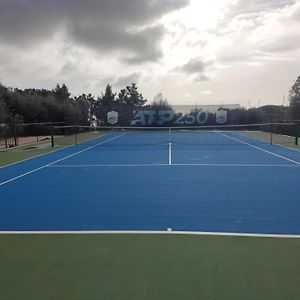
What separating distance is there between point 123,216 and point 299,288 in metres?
4.26

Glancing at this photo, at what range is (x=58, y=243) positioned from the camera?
22.8 feet

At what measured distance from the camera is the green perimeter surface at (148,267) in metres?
4.99

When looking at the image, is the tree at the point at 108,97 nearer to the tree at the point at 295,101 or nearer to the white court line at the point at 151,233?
the tree at the point at 295,101

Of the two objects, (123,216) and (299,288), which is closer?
(299,288)

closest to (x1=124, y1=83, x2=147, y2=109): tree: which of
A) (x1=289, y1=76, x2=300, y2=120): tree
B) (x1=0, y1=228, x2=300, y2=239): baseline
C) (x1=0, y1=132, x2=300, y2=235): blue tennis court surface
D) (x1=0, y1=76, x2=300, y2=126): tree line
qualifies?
(x1=0, y1=76, x2=300, y2=126): tree line

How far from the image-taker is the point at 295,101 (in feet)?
154

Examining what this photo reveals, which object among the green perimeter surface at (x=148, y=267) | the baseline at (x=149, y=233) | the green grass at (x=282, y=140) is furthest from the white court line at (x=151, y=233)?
the green grass at (x=282, y=140)

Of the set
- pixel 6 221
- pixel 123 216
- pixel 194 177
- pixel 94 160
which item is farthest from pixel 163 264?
pixel 94 160

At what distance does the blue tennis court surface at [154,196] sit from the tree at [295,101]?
29.0 m

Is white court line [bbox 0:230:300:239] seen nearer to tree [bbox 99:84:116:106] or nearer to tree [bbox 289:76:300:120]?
tree [bbox 289:76:300:120]

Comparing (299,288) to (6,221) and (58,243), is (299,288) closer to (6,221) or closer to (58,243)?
(58,243)

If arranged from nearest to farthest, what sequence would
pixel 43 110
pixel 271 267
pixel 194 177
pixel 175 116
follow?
pixel 271 267, pixel 194 177, pixel 43 110, pixel 175 116

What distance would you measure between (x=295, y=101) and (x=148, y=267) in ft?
144

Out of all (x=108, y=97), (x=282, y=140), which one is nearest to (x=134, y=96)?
(x=108, y=97)
